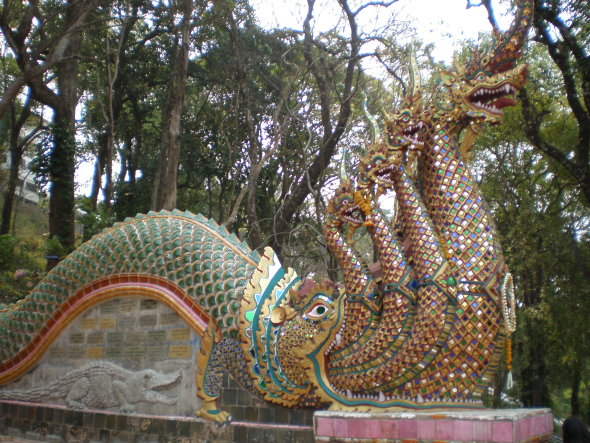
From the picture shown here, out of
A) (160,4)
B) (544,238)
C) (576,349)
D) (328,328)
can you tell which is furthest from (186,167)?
(328,328)

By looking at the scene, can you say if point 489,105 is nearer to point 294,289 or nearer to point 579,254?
point 294,289

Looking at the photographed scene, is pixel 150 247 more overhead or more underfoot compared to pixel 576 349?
more overhead

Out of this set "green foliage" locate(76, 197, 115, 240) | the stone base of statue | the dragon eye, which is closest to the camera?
the stone base of statue

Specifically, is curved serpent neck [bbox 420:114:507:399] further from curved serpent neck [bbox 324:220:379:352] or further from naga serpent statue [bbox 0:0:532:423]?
curved serpent neck [bbox 324:220:379:352]

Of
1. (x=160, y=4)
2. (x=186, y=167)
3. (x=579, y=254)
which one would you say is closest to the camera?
(x=579, y=254)

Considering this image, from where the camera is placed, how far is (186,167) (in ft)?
48.6

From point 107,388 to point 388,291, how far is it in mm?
3434

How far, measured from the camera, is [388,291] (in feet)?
15.9

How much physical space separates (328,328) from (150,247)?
7.71ft

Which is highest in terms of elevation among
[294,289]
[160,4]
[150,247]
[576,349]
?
[160,4]

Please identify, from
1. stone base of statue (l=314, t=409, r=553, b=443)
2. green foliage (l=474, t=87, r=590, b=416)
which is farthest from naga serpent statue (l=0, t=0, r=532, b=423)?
green foliage (l=474, t=87, r=590, b=416)

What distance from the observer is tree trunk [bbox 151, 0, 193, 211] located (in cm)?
1030

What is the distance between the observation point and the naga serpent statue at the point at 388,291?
4.44 m

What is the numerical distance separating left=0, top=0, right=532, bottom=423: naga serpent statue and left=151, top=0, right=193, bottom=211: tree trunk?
4187mm
